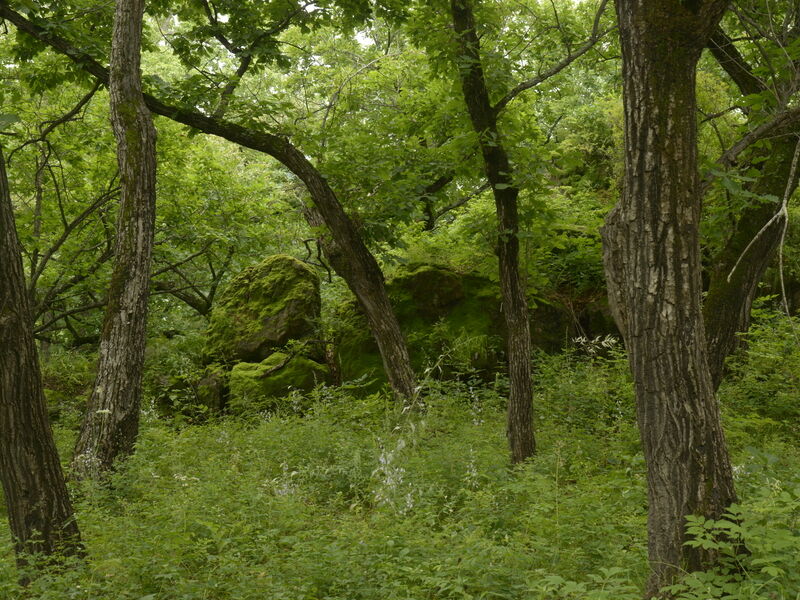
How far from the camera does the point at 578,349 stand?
419 inches

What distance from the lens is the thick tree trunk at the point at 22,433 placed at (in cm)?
429

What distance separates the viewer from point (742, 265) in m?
Answer: 6.44

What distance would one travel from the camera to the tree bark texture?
21.7ft

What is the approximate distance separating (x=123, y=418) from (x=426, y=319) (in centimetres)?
543

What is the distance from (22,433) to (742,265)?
6.27 meters

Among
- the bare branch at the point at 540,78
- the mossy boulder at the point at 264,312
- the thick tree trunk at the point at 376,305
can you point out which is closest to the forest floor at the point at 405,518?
the thick tree trunk at the point at 376,305

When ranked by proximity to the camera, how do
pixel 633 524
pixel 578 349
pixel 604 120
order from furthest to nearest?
pixel 604 120 → pixel 578 349 → pixel 633 524

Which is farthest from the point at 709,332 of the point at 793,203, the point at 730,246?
the point at 793,203

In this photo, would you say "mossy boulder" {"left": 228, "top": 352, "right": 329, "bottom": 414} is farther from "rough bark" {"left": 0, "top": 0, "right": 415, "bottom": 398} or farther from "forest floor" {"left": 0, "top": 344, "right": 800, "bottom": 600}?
"forest floor" {"left": 0, "top": 344, "right": 800, "bottom": 600}

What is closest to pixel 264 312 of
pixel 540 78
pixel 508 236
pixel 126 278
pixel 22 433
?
pixel 126 278

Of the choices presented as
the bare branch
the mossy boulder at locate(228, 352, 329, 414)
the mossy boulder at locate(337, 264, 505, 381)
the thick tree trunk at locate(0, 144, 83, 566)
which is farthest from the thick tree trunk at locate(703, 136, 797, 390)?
the mossy boulder at locate(228, 352, 329, 414)

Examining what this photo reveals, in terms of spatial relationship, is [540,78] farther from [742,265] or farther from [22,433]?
[22,433]

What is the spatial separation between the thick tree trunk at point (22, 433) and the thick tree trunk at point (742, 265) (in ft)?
17.9

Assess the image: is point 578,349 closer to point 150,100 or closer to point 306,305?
point 306,305
